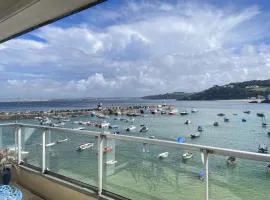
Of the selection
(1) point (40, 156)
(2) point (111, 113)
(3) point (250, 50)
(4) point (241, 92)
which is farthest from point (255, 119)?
(1) point (40, 156)

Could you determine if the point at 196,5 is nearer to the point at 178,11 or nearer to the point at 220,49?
the point at 178,11

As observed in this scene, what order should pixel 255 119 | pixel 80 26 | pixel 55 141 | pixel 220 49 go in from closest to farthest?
pixel 55 141 < pixel 80 26 < pixel 255 119 < pixel 220 49

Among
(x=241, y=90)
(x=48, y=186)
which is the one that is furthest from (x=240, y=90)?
(x=48, y=186)

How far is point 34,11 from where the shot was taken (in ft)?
7.22

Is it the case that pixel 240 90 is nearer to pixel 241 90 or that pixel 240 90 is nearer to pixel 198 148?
pixel 241 90

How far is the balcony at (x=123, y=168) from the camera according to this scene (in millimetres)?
2885

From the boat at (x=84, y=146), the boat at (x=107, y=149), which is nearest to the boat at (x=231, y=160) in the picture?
the boat at (x=107, y=149)

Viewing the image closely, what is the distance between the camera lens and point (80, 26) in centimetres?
3503

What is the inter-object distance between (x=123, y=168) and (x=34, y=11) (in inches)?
85.4

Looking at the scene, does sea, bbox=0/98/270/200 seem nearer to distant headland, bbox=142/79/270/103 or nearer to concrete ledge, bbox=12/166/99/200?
concrete ledge, bbox=12/166/99/200

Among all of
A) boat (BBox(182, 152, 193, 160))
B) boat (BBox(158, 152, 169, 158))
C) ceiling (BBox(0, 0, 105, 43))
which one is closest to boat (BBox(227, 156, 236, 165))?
boat (BBox(182, 152, 193, 160))

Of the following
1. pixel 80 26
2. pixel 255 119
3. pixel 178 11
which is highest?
pixel 178 11

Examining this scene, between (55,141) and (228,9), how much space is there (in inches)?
2810

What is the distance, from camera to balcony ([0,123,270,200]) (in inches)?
114
